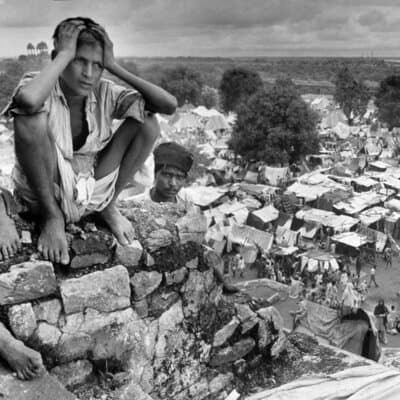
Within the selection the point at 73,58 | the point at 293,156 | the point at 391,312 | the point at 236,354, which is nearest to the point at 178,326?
the point at 236,354

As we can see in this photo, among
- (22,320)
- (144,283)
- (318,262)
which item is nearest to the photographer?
(22,320)

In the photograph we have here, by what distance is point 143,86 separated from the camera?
11.6 ft

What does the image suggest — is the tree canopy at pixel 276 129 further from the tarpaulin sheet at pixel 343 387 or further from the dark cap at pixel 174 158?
the tarpaulin sheet at pixel 343 387

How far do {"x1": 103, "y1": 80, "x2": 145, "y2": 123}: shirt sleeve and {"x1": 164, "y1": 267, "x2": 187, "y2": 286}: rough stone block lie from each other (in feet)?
4.02

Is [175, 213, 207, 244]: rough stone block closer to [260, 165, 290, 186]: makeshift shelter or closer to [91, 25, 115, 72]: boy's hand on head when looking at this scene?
[91, 25, 115, 72]: boy's hand on head

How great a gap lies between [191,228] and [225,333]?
3.07ft

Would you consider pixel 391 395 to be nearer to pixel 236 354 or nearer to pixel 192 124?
pixel 236 354

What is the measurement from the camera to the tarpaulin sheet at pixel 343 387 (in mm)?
3711

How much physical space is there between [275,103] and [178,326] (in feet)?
85.3


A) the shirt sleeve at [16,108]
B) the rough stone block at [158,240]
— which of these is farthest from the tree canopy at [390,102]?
the shirt sleeve at [16,108]

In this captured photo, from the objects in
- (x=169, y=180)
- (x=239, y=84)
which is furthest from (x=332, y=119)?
(x=169, y=180)

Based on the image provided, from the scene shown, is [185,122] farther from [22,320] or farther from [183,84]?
[22,320]

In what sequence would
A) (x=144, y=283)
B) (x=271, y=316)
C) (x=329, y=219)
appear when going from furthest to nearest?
(x=329, y=219)
(x=271, y=316)
(x=144, y=283)

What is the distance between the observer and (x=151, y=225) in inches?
165
